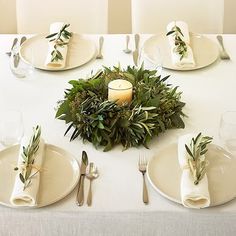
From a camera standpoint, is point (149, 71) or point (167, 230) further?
point (149, 71)

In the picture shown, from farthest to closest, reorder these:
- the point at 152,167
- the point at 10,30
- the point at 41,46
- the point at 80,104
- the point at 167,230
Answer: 1. the point at 10,30
2. the point at 41,46
3. the point at 80,104
4. the point at 152,167
5. the point at 167,230

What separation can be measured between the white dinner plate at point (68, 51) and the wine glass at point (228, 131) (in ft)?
1.82

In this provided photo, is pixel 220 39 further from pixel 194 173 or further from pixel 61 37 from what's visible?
pixel 194 173

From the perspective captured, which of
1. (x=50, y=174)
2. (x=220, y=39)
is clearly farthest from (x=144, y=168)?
(x=220, y=39)

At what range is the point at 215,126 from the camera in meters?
1.25

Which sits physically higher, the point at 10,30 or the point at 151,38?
the point at 151,38

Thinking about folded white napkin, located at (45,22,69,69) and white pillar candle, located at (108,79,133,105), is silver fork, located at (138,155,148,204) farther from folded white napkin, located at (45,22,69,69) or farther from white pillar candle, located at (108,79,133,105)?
folded white napkin, located at (45,22,69,69)

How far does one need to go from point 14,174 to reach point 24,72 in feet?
1.73

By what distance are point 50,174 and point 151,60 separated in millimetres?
627

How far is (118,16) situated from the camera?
2.75 metres

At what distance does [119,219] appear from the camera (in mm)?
980

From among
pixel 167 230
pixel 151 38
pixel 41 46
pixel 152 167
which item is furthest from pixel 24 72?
pixel 167 230

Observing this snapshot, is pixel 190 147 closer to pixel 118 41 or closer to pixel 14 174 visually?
pixel 14 174

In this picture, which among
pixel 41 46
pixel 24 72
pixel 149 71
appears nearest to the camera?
pixel 149 71
